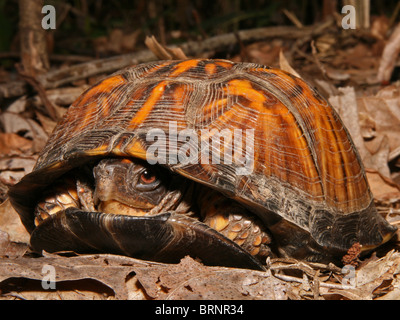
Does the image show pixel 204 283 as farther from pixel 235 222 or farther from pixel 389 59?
pixel 389 59

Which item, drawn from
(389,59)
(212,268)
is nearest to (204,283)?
(212,268)

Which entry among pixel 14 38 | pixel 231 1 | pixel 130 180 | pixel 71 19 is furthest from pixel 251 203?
pixel 71 19

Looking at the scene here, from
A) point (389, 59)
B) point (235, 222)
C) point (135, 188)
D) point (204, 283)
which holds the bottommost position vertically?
point (204, 283)

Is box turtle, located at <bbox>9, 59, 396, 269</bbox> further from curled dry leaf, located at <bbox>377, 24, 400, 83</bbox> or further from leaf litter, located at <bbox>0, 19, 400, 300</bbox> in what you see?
curled dry leaf, located at <bbox>377, 24, 400, 83</bbox>

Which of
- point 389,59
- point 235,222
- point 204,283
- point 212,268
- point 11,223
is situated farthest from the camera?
point 389,59

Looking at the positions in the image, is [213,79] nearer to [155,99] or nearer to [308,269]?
[155,99]

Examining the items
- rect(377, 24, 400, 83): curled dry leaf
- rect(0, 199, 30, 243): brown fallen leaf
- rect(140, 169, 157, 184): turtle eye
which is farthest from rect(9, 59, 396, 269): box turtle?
rect(377, 24, 400, 83): curled dry leaf

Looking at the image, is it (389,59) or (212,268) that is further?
(389,59)

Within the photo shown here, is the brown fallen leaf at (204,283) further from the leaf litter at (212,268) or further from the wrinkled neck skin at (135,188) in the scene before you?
the wrinkled neck skin at (135,188)
